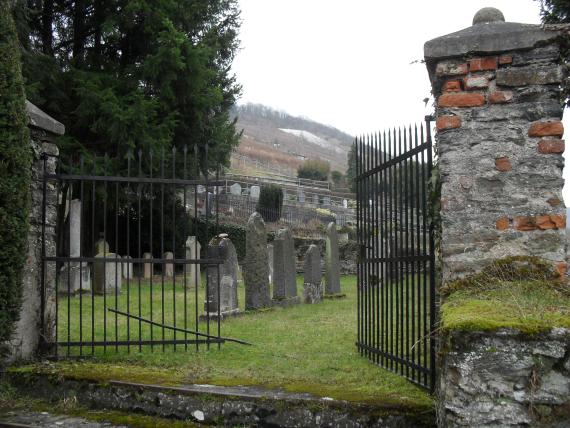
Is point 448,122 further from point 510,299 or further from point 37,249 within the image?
point 37,249

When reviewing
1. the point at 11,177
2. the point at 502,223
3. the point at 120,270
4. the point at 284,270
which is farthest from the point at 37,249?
the point at 120,270

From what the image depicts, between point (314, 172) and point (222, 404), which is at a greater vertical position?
point (314, 172)

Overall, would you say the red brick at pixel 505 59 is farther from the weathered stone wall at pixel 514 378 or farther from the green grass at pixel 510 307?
the weathered stone wall at pixel 514 378

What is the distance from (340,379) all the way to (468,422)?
1.95m

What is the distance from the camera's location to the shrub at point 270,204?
28.6 metres

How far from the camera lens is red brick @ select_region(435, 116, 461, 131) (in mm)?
4289

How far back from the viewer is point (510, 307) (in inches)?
140

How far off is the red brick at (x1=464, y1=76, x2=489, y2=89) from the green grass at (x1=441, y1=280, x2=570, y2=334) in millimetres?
1498

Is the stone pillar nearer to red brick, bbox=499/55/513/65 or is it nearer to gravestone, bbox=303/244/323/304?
red brick, bbox=499/55/513/65

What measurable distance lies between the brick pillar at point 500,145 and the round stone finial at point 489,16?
26 centimetres

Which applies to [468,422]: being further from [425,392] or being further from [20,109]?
[20,109]

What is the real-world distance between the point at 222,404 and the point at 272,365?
134 centimetres

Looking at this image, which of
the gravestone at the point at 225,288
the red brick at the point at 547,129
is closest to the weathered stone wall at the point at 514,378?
the red brick at the point at 547,129

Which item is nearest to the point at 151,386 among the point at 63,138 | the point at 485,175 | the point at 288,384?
the point at 288,384
